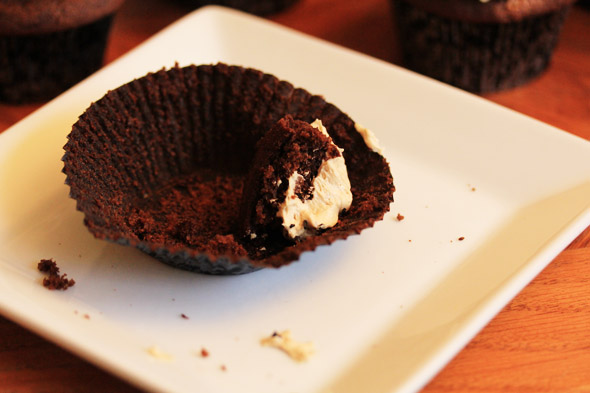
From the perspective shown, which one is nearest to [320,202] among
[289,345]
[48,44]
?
[289,345]

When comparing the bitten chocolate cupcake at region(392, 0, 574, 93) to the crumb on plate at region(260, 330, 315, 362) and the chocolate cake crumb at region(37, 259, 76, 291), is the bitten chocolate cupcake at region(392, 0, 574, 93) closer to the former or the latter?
the crumb on plate at region(260, 330, 315, 362)

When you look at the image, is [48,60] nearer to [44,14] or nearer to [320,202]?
[44,14]

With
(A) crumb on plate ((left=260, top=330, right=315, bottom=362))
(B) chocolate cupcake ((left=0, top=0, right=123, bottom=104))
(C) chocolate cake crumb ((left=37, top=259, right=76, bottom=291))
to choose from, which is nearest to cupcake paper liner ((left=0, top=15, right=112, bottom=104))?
(B) chocolate cupcake ((left=0, top=0, right=123, bottom=104))

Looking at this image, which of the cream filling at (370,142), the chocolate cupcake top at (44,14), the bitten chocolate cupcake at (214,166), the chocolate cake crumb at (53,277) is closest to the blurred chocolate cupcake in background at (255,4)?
the chocolate cupcake top at (44,14)

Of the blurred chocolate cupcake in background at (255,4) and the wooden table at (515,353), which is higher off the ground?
the blurred chocolate cupcake in background at (255,4)

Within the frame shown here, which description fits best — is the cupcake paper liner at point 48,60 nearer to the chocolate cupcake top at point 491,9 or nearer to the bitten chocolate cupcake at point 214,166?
the bitten chocolate cupcake at point 214,166

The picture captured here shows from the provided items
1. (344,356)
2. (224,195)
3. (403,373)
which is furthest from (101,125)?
(403,373)

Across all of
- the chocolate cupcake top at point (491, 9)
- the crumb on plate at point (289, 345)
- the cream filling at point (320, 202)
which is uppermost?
the chocolate cupcake top at point (491, 9)
